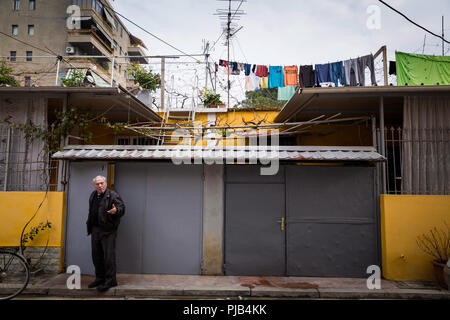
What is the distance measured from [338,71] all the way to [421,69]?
96.6 inches

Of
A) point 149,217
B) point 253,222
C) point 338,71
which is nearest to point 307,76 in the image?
point 338,71

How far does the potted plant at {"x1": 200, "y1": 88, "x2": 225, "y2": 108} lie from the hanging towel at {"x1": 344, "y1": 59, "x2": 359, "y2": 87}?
447 centimetres

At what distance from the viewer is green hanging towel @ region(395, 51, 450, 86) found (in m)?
8.52

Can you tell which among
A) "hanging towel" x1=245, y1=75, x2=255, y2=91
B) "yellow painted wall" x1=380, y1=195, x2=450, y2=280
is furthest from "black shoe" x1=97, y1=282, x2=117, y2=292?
"hanging towel" x1=245, y1=75, x2=255, y2=91

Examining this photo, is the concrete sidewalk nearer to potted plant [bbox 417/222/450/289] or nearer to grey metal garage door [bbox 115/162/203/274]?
grey metal garage door [bbox 115/162/203/274]

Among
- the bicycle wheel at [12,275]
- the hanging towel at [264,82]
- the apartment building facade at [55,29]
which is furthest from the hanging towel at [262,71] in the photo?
the apartment building facade at [55,29]

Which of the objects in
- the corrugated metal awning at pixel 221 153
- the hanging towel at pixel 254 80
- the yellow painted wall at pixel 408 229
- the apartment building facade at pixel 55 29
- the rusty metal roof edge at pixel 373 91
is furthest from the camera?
the apartment building facade at pixel 55 29

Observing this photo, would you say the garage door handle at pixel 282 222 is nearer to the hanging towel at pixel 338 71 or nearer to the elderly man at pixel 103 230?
the elderly man at pixel 103 230

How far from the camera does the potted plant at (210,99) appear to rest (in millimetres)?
10391

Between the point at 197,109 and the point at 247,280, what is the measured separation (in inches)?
246

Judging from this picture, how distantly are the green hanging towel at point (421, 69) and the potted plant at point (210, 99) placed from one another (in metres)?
5.77

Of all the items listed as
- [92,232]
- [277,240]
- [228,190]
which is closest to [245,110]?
[228,190]

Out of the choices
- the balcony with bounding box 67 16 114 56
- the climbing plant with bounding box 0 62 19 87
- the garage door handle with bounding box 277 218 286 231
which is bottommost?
the garage door handle with bounding box 277 218 286 231

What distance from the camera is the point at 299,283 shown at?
593 cm
